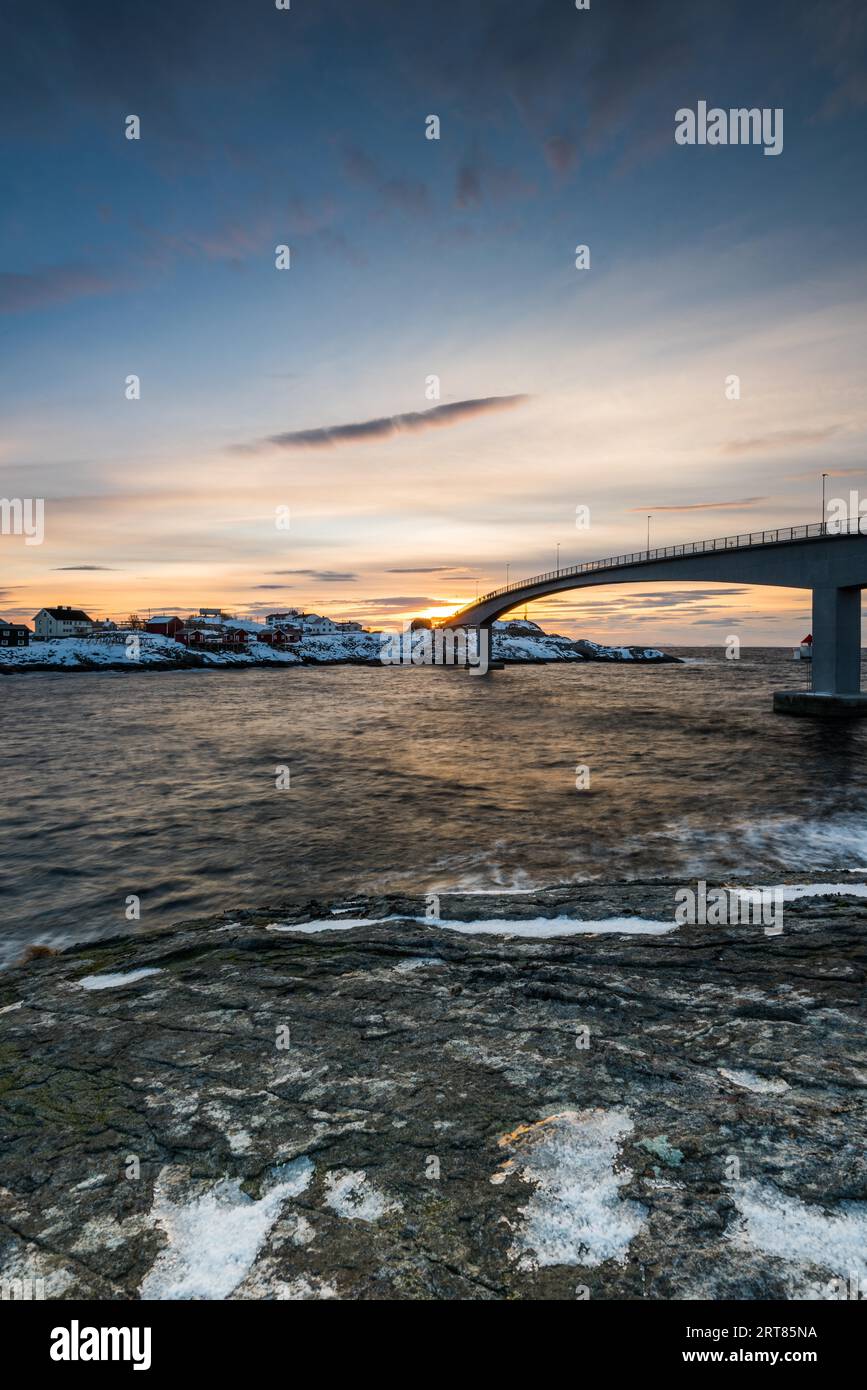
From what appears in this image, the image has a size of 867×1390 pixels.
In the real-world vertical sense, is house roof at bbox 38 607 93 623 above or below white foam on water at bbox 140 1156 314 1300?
above

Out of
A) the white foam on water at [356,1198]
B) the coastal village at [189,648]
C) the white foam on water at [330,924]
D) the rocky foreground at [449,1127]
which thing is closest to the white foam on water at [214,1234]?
the rocky foreground at [449,1127]

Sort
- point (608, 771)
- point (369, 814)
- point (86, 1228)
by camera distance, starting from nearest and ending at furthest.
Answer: point (86, 1228) < point (369, 814) < point (608, 771)

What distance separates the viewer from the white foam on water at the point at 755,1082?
375 centimetres

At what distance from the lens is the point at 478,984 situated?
215 inches

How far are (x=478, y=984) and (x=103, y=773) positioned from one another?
2414cm

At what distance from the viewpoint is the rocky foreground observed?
107 inches

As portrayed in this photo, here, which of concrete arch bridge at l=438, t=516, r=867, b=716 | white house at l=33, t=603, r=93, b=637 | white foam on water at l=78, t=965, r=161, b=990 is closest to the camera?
white foam on water at l=78, t=965, r=161, b=990

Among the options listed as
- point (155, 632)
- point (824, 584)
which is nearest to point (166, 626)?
point (155, 632)

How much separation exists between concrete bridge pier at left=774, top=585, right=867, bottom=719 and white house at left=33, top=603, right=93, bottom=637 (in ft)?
553

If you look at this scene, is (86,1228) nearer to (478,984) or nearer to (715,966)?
(478,984)

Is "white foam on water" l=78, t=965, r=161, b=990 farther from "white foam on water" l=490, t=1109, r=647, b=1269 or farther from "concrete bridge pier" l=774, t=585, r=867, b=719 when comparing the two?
"concrete bridge pier" l=774, t=585, r=867, b=719

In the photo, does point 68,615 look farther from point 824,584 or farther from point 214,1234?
point 214,1234

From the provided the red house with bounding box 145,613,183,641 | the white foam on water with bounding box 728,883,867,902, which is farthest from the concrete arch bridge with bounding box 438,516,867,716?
the red house with bounding box 145,613,183,641
